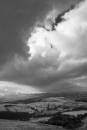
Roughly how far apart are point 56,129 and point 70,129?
10282 mm

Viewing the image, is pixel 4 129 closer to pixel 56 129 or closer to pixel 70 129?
pixel 56 129

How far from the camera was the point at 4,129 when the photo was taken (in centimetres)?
14638

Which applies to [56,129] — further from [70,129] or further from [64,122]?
[64,122]

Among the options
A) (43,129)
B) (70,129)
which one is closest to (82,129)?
(70,129)

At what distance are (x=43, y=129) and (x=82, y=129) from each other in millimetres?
24943

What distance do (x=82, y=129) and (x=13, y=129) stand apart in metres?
43.3

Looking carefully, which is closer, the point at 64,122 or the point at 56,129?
the point at 56,129

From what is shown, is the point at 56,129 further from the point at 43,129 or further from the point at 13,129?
the point at 13,129

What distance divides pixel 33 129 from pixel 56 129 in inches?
599

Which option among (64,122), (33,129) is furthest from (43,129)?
(64,122)

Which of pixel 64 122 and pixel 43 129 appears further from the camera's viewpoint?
pixel 64 122

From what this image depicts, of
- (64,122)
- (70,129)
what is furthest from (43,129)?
(64,122)

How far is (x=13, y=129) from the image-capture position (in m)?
148

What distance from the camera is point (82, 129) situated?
146 metres
